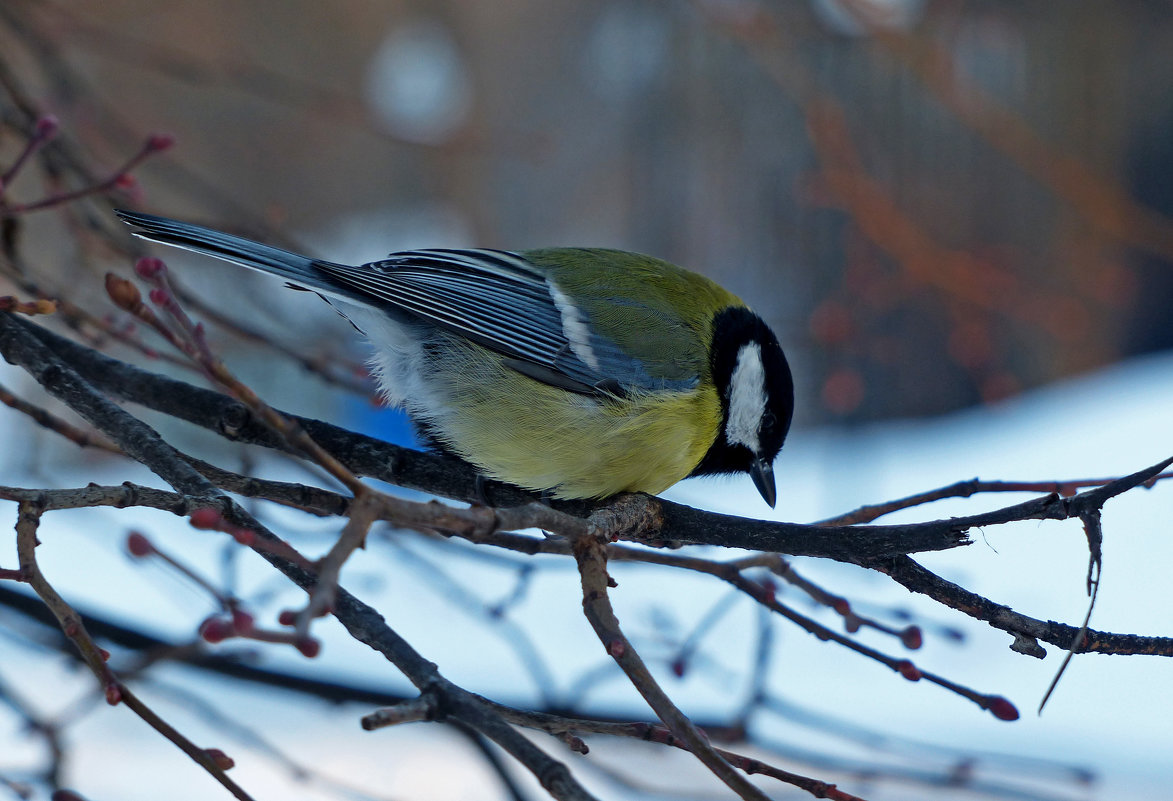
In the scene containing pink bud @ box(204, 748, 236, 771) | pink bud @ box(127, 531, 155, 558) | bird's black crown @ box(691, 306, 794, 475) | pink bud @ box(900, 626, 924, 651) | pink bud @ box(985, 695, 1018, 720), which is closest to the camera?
pink bud @ box(127, 531, 155, 558)

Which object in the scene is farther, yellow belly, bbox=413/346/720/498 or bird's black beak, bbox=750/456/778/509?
bird's black beak, bbox=750/456/778/509

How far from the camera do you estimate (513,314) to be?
2029 millimetres

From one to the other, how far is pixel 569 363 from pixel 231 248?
0.67 m

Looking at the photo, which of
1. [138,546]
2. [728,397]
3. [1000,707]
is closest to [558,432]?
[728,397]

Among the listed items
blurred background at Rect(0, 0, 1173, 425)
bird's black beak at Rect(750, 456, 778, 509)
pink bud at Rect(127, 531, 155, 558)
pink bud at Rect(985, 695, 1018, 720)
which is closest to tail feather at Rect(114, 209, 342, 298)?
pink bud at Rect(127, 531, 155, 558)

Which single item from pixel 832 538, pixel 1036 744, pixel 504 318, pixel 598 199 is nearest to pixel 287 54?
pixel 598 199

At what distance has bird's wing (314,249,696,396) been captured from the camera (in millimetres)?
1909

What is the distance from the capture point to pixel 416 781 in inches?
102

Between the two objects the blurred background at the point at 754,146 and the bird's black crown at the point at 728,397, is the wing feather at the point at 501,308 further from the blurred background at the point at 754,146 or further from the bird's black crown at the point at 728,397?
the blurred background at the point at 754,146

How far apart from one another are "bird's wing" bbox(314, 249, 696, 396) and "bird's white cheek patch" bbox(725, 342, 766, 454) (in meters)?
0.14

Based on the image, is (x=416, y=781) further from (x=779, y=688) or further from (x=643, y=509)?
(x=643, y=509)

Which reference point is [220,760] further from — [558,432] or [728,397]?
[728,397]

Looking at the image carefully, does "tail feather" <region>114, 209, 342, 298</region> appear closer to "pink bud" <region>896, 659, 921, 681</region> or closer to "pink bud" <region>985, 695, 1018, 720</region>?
"pink bud" <region>896, 659, 921, 681</region>

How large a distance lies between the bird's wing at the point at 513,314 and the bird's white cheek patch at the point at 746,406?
142 millimetres
